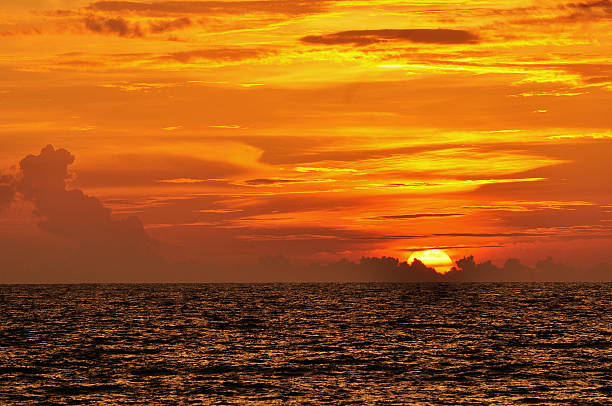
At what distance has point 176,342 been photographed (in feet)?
296

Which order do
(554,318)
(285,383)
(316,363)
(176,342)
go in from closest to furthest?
(285,383) < (316,363) < (176,342) < (554,318)

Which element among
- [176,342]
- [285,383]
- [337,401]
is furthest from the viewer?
[176,342]

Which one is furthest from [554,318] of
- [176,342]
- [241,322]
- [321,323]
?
[176,342]

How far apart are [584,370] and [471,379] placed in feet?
34.2

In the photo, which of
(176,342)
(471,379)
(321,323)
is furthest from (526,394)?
(321,323)

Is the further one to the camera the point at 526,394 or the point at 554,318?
the point at 554,318

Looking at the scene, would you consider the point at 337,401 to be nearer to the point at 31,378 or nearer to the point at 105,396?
the point at 105,396

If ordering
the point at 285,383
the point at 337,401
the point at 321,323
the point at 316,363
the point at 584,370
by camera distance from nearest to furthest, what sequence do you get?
the point at 337,401
the point at 285,383
the point at 584,370
the point at 316,363
the point at 321,323

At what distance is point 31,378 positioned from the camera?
208ft

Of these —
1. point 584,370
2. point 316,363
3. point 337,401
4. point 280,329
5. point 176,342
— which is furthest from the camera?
point 280,329

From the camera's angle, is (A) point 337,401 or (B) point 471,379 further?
(B) point 471,379

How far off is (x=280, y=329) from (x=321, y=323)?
508 inches

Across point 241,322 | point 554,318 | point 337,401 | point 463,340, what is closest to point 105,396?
point 337,401

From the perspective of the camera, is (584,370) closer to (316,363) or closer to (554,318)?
(316,363)
